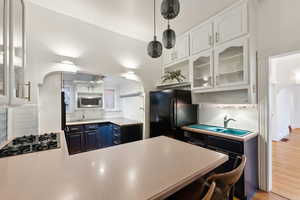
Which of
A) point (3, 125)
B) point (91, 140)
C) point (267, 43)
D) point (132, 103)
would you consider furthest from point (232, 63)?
point (91, 140)

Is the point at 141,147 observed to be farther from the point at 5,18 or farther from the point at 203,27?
the point at 203,27

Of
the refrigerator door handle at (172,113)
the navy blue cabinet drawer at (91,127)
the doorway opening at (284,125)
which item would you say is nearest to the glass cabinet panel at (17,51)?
the refrigerator door handle at (172,113)

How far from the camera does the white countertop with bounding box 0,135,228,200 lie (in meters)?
0.66

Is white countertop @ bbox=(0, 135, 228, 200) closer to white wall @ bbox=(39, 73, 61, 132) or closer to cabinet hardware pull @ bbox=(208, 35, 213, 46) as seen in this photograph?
white wall @ bbox=(39, 73, 61, 132)

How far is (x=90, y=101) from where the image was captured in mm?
4395

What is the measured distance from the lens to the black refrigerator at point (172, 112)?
2607 millimetres

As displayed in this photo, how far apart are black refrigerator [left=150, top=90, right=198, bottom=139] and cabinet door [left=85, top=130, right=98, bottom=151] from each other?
1848 millimetres

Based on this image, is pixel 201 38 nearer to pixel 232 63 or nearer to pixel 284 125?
pixel 232 63

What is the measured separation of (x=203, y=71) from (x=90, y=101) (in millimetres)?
3554

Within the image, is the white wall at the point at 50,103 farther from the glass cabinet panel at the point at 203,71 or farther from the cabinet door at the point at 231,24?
the cabinet door at the point at 231,24

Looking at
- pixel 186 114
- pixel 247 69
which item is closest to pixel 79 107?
pixel 186 114

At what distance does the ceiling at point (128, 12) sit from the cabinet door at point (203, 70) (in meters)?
0.66

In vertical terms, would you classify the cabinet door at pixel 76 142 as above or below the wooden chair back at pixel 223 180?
below

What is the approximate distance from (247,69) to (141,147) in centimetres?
181
